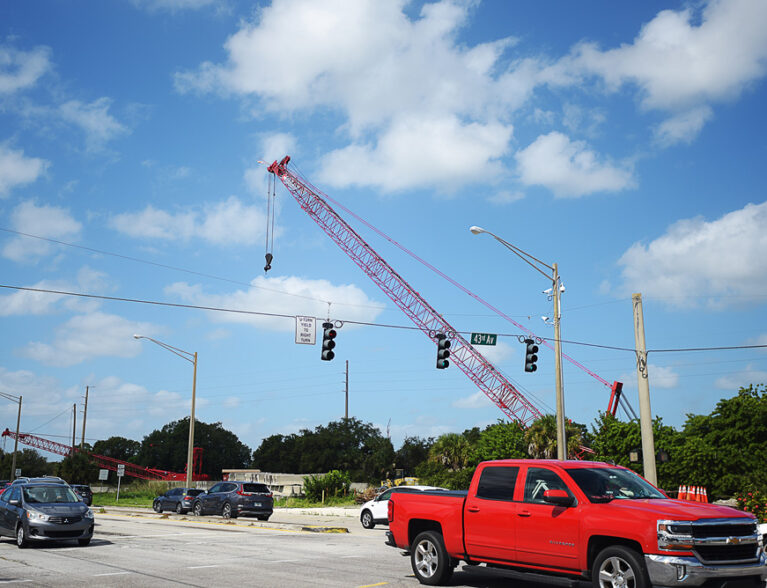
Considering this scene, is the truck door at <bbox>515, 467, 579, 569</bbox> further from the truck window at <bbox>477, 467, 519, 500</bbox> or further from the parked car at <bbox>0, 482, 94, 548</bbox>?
the parked car at <bbox>0, 482, 94, 548</bbox>

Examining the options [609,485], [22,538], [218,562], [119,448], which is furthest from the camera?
[119,448]

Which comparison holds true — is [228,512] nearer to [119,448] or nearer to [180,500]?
[180,500]

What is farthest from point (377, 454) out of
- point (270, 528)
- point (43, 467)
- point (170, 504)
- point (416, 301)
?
point (270, 528)

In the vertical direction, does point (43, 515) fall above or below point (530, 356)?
below

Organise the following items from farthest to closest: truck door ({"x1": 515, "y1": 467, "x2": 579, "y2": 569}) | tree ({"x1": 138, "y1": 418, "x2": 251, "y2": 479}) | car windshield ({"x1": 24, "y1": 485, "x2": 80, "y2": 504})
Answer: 1. tree ({"x1": 138, "y1": 418, "x2": 251, "y2": 479})
2. car windshield ({"x1": 24, "y1": 485, "x2": 80, "y2": 504})
3. truck door ({"x1": 515, "y1": 467, "x2": 579, "y2": 569})

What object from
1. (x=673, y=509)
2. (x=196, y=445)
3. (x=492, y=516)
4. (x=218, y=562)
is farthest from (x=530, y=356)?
(x=196, y=445)

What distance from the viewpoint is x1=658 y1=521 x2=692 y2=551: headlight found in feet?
29.1

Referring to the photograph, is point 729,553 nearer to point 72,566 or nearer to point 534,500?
point 534,500

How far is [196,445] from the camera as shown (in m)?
136

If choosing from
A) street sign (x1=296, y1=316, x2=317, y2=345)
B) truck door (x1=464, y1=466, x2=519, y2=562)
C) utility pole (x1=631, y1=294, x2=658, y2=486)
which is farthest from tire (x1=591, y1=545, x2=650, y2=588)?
street sign (x1=296, y1=316, x2=317, y2=345)

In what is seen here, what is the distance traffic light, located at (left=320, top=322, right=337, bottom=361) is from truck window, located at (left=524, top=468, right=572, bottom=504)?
17.2 metres

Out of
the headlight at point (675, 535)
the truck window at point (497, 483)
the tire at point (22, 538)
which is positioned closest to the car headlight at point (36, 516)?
the tire at point (22, 538)

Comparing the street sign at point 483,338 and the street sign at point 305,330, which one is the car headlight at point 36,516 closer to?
the street sign at point 305,330

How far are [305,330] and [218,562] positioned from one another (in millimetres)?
17908
